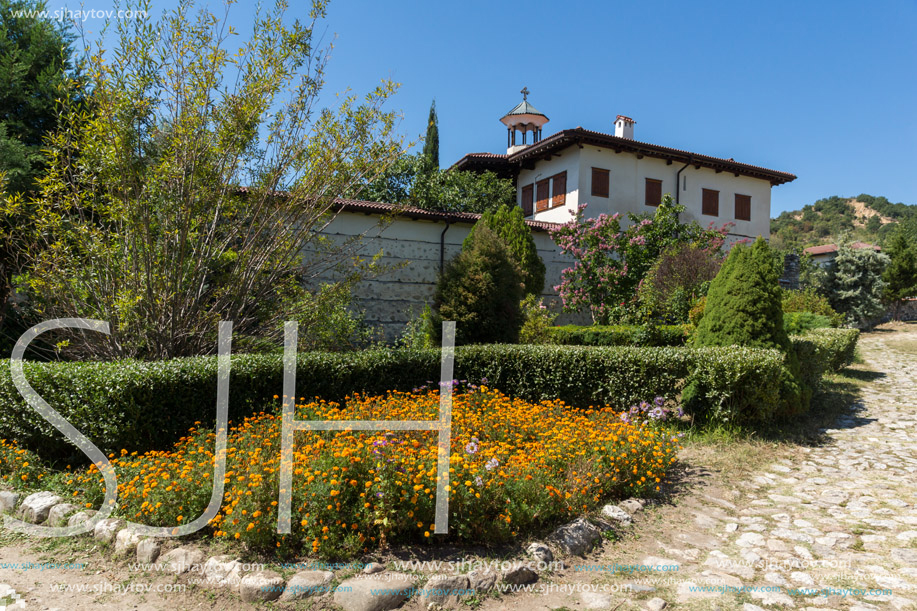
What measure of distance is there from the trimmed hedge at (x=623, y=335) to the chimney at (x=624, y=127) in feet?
39.4

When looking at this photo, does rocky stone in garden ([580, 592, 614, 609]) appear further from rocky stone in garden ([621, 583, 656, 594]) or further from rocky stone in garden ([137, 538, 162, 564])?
rocky stone in garden ([137, 538, 162, 564])

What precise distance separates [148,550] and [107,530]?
0.50 metres

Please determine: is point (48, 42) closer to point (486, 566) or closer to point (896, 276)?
point (486, 566)

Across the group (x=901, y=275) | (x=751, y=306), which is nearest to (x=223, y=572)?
(x=751, y=306)

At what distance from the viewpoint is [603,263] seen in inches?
609

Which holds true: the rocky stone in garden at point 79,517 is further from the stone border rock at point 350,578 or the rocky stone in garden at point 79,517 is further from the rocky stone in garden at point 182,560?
the rocky stone in garden at point 182,560

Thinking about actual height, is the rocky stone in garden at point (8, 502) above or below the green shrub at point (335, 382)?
below

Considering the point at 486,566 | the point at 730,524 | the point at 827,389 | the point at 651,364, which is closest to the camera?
the point at 486,566

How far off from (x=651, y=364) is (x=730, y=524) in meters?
2.55

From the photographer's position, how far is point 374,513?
348 cm

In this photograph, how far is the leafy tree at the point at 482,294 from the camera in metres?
9.02

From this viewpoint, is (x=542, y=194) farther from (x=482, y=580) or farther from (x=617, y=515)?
(x=482, y=580)

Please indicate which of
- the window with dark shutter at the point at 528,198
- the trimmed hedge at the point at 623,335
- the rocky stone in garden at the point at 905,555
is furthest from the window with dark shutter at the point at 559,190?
the rocky stone in garden at the point at 905,555

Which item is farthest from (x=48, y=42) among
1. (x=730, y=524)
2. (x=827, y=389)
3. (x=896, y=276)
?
(x=896, y=276)
